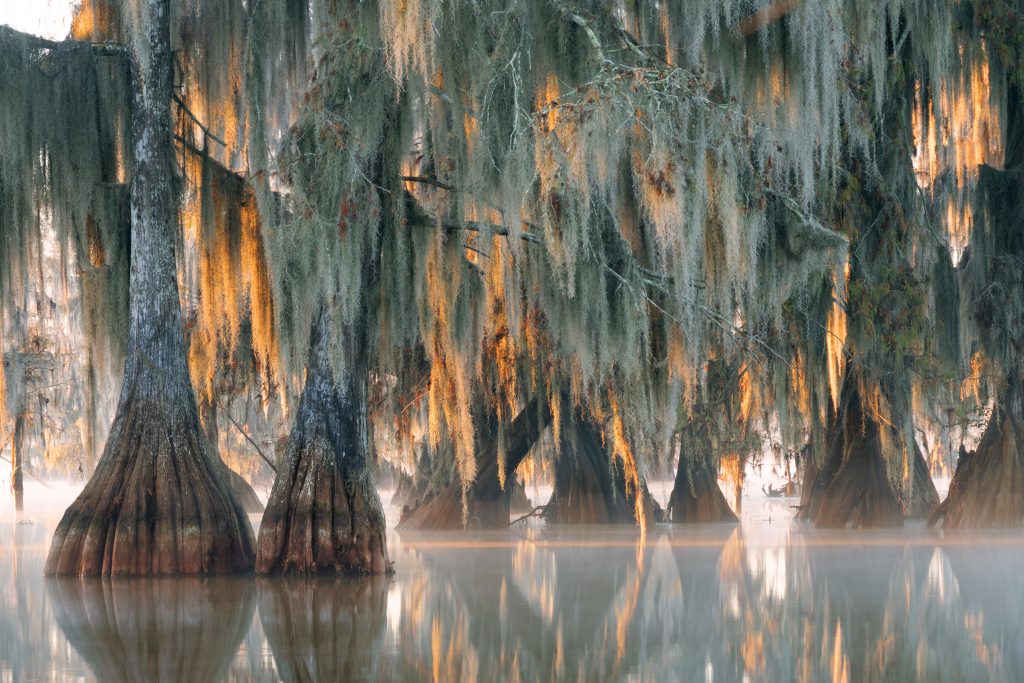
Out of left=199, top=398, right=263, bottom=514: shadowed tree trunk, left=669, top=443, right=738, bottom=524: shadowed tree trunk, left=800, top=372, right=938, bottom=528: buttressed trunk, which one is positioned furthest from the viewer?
left=669, top=443, right=738, bottom=524: shadowed tree trunk

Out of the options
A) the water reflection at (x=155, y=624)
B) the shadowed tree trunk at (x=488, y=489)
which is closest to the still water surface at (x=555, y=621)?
the water reflection at (x=155, y=624)

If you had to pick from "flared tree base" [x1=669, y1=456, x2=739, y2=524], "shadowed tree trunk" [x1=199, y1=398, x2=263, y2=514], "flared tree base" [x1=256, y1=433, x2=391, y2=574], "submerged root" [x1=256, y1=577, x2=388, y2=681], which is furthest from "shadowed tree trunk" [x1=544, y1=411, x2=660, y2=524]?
"submerged root" [x1=256, y1=577, x2=388, y2=681]

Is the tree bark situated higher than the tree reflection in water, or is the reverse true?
the tree bark

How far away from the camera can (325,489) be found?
1175 cm

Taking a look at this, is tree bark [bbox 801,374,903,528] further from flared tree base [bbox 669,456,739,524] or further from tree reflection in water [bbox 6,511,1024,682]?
tree reflection in water [bbox 6,511,1024,682]

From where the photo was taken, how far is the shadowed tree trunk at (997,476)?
16484 millimetres

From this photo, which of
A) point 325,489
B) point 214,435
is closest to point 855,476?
point 214,435

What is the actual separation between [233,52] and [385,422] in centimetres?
426

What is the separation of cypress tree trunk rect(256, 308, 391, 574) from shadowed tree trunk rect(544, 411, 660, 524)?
26.0 feet

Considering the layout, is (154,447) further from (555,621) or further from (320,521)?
(555,621)

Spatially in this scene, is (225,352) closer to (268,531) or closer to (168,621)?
(268,531)

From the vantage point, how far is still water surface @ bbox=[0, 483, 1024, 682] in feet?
21.8

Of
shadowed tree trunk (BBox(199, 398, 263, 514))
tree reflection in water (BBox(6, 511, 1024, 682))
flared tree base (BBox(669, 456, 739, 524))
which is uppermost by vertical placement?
shadowed tree trunk (BBox(199, 398, 263, 514))

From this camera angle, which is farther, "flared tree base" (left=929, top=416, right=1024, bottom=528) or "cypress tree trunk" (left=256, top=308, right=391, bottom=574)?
"flared tree base" (left=929, top=416, right=1024, bottom=528)
